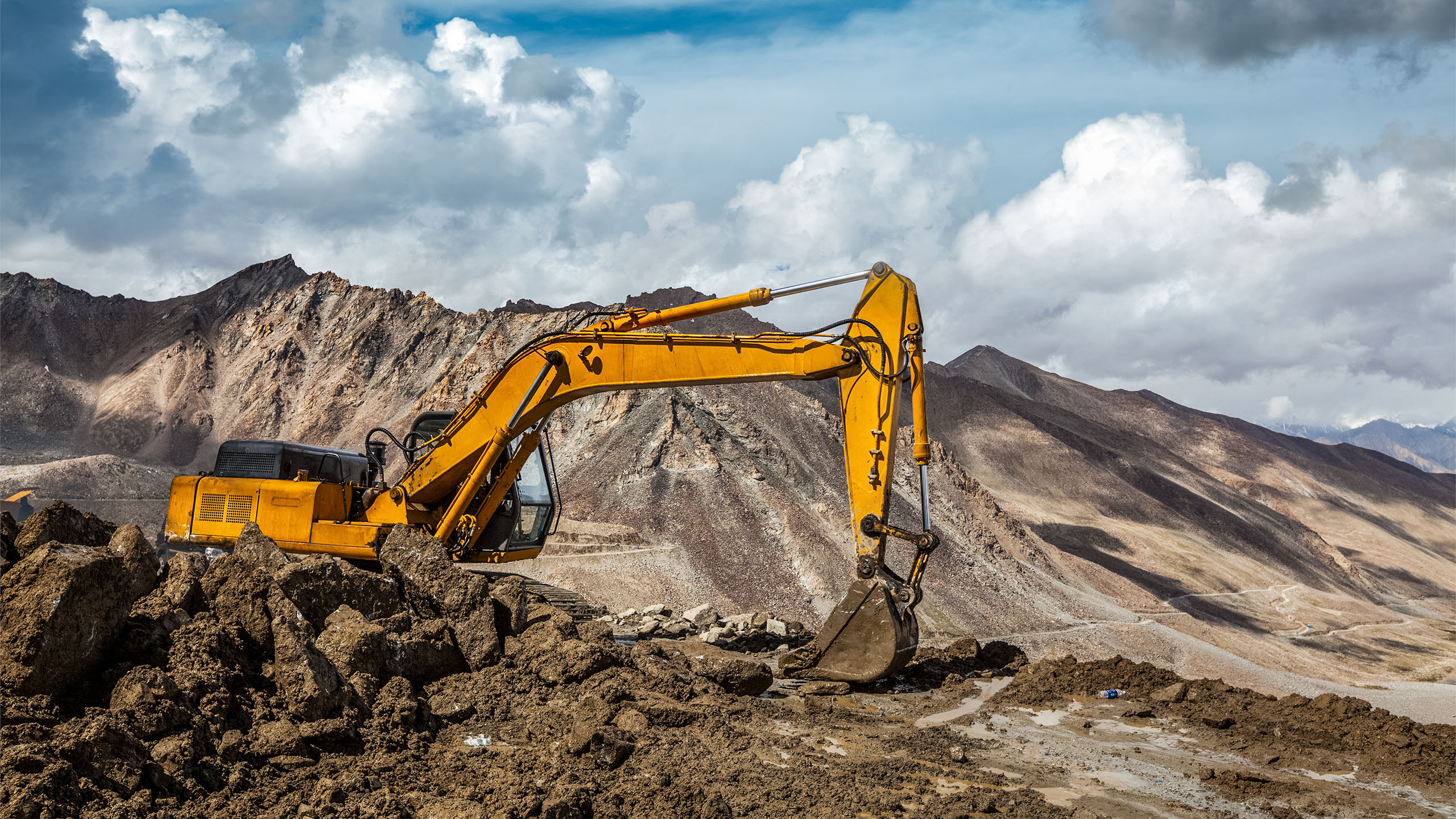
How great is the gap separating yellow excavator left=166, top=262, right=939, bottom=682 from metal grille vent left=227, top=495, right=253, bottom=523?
14 mm

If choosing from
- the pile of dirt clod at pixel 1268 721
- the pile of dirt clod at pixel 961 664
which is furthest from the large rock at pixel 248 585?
the pile of dirt clod at pixel 1268 721

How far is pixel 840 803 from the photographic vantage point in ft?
18.3

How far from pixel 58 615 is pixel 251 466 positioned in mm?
5685

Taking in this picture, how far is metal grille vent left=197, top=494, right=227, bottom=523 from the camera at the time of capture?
35.5 ft

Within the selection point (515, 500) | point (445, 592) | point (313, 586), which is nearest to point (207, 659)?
point (313, 586)

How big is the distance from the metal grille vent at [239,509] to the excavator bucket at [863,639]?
640cm

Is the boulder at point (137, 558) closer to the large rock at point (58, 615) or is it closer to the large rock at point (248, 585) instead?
the large rock at point (248, 585)

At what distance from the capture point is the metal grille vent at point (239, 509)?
10711 millimetres

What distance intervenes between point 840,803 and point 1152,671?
15.5 ft

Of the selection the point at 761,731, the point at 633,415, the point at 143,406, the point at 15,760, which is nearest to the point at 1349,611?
the point at 633,415

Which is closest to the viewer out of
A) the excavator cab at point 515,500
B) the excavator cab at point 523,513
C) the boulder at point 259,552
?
the boulder at point 259,552

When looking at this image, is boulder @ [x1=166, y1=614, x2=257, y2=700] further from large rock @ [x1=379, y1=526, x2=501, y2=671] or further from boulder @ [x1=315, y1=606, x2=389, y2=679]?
large rock @ [x1=379, y1=526, x2=501, y2=671]

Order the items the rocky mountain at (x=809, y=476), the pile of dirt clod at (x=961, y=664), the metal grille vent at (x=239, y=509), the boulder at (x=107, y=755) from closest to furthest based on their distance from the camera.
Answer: the boulder at (x=107, y=755), the pile of dirt clod at (x=961, y=664), the metal grille vent at (x=239, y=509), the rocky mountain at (x=809, y=476)

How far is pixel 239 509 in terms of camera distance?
10.8 meters
